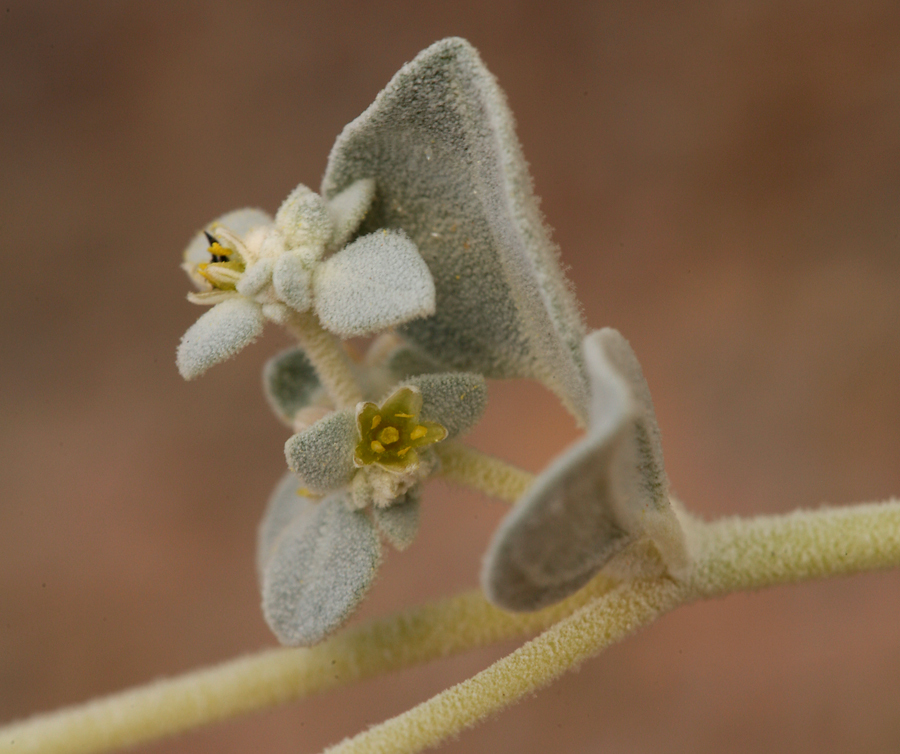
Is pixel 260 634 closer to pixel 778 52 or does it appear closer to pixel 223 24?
pixel 223 24

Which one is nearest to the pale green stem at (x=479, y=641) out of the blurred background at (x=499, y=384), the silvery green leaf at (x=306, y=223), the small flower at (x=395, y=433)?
the small flower at (x=395, y=433)

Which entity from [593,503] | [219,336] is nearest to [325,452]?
[219,336]

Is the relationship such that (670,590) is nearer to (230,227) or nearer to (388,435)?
(388,435)

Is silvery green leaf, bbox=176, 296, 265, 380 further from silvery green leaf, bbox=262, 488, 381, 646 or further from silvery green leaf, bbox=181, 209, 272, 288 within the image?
silvery green leaf, bbox=262, 488, 381, 646

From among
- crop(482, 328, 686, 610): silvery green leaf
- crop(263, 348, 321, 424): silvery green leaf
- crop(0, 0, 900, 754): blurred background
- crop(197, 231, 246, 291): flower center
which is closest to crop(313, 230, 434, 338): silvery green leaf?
crop(197, 231, 246, 291): flower center

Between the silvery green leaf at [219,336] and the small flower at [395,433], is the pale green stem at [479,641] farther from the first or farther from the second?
the silvery green leaf at [219,336]

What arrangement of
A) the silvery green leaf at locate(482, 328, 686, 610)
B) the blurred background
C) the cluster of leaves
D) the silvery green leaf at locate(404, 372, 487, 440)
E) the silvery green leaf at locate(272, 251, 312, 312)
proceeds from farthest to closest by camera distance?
the blurred background
the silvery green leaf at locate(404, 372, 487, 440)
the silvery green leaf at locate(272, 251, 312, 312)
the cluster of leaves
the silvery green leaf at locate(482, 328, 686, 610)

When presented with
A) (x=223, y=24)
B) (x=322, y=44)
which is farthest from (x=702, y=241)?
(x=223, y=24)
